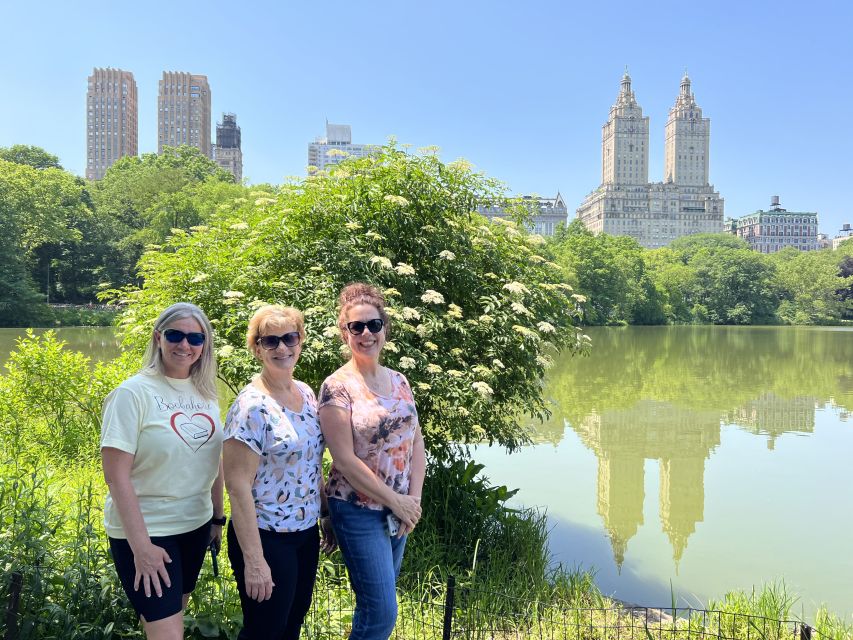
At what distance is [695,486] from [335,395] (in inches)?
318

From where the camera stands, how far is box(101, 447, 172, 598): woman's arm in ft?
7.07

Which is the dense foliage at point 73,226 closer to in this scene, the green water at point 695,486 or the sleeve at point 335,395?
the green water at point 695,486

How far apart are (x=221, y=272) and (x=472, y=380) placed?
2.82 m

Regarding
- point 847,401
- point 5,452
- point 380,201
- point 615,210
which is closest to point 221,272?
point 380,201

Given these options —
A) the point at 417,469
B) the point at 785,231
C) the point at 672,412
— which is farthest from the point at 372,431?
the point at 785,231

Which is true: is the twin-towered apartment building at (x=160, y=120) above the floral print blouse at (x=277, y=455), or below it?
above

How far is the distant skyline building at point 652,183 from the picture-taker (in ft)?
446

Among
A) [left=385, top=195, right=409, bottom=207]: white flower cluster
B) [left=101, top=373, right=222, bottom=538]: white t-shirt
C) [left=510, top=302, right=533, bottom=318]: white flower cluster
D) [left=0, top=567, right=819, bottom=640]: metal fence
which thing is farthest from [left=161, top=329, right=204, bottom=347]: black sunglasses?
[left=510, top=302, right=533, bottom=318]: white flower cluster

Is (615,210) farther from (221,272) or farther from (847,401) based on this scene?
(221,272)

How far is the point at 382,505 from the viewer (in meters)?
2.54

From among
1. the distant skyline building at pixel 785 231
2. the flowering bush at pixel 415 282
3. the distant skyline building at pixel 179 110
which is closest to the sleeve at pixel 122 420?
the flowering bush at pixel 415 282

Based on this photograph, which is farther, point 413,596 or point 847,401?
point 847,401

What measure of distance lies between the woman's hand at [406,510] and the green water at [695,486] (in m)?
4.00

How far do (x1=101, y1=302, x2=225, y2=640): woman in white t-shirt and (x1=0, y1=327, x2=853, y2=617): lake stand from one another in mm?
4663
